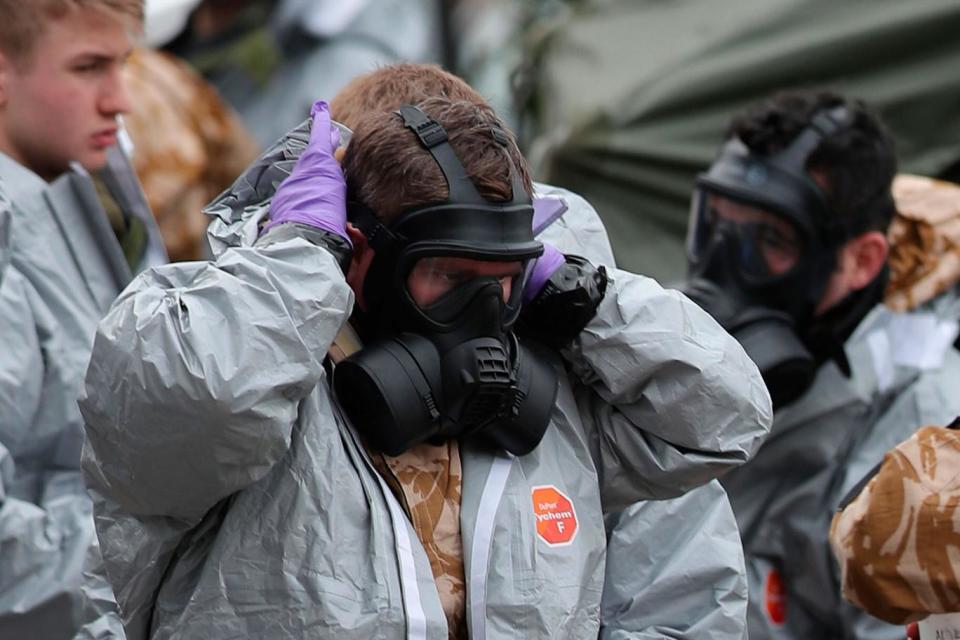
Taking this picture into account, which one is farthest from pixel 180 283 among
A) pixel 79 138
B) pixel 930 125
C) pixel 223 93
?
pixel 223 93

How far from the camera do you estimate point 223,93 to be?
736 cm

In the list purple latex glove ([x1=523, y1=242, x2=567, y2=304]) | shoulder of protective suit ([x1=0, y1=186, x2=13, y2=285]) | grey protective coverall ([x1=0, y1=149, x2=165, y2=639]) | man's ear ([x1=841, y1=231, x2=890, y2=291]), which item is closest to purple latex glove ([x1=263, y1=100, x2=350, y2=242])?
purple latex glove ([x1=523, y1=242, x2=567, y2=304])

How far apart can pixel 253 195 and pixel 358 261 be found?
7.9 inches

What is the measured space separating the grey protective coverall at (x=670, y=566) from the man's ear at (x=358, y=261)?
1.31 ft

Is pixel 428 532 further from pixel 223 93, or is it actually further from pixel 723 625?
pixel 223 93

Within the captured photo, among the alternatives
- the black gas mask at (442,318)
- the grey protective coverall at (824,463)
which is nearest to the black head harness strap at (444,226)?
the black gas mask at (442,318)

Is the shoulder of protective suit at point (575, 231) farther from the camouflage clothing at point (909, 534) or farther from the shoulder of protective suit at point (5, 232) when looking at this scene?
the shoulder of protective suit at point (5, 232)

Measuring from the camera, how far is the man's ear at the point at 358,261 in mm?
2439

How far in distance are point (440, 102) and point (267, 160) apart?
0.28m

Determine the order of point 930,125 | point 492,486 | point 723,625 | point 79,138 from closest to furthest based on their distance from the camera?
point 492,486
point 723,625
point 79,138
point 930,125

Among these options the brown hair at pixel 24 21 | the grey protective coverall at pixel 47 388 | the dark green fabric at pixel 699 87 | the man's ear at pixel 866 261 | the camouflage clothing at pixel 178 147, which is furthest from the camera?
the camouflage clothing at pixel 178 147

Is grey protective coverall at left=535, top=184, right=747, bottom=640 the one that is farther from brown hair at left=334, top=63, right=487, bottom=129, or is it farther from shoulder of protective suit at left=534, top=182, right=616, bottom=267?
brown hair at left=334, top=63, right=487, bottom=129

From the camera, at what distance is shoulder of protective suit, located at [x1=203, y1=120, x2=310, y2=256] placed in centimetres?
246

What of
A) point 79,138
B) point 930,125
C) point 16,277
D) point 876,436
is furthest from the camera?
point 930,125
